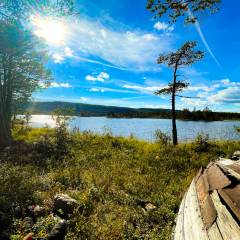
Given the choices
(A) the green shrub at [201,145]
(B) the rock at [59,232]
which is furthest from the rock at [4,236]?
(A) the green shrub at [201,145]

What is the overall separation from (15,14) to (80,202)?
49.1 feet

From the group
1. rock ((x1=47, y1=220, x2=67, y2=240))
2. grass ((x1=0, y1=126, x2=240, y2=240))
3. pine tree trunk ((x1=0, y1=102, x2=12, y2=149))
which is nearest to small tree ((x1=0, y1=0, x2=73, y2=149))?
pine tree trunk ((x1=0, y1=102, x2=12, y2=149))

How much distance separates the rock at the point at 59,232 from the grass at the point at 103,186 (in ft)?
0.49

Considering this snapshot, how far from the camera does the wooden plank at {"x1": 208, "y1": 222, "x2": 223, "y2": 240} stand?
305cm

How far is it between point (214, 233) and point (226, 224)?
177 millimetres

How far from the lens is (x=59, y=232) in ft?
18.5

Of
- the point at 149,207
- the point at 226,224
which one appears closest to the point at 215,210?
the point at 226,224

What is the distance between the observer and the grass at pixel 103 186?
613cm

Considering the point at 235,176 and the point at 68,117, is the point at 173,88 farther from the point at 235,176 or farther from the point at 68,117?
the point at 235,176

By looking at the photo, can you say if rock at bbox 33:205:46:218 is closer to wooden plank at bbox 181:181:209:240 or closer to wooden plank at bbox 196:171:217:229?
wooden plank at bbox 181:181:209:240

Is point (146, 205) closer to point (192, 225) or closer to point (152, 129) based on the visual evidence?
point (192, 225)

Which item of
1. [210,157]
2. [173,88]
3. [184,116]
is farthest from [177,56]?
[184,116]

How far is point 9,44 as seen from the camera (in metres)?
19.0

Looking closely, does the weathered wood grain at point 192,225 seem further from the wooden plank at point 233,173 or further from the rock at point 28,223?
the rock at point 28,223
